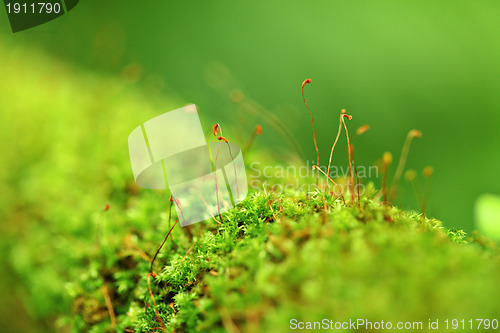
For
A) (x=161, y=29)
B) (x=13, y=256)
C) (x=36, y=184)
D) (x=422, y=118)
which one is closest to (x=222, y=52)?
(x=161, y=29)

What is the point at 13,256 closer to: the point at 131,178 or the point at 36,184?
the point at 36,184

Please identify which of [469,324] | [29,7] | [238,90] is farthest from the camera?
[238,90]

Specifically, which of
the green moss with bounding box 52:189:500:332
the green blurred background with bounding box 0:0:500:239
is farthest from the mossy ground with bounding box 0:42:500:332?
A: the green blurred background with bounding box 0:0:500:239

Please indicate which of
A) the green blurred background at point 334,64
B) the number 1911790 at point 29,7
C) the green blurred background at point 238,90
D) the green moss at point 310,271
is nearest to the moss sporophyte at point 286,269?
the green moss at point 310,271

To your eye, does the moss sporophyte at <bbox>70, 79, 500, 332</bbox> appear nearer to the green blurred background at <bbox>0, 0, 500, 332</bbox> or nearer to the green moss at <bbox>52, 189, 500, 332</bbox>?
the green moss at <bbox>52, 189, 500, 332</bbox>

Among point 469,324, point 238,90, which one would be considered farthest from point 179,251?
point 238,90

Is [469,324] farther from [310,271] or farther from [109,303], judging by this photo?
[109,303]
